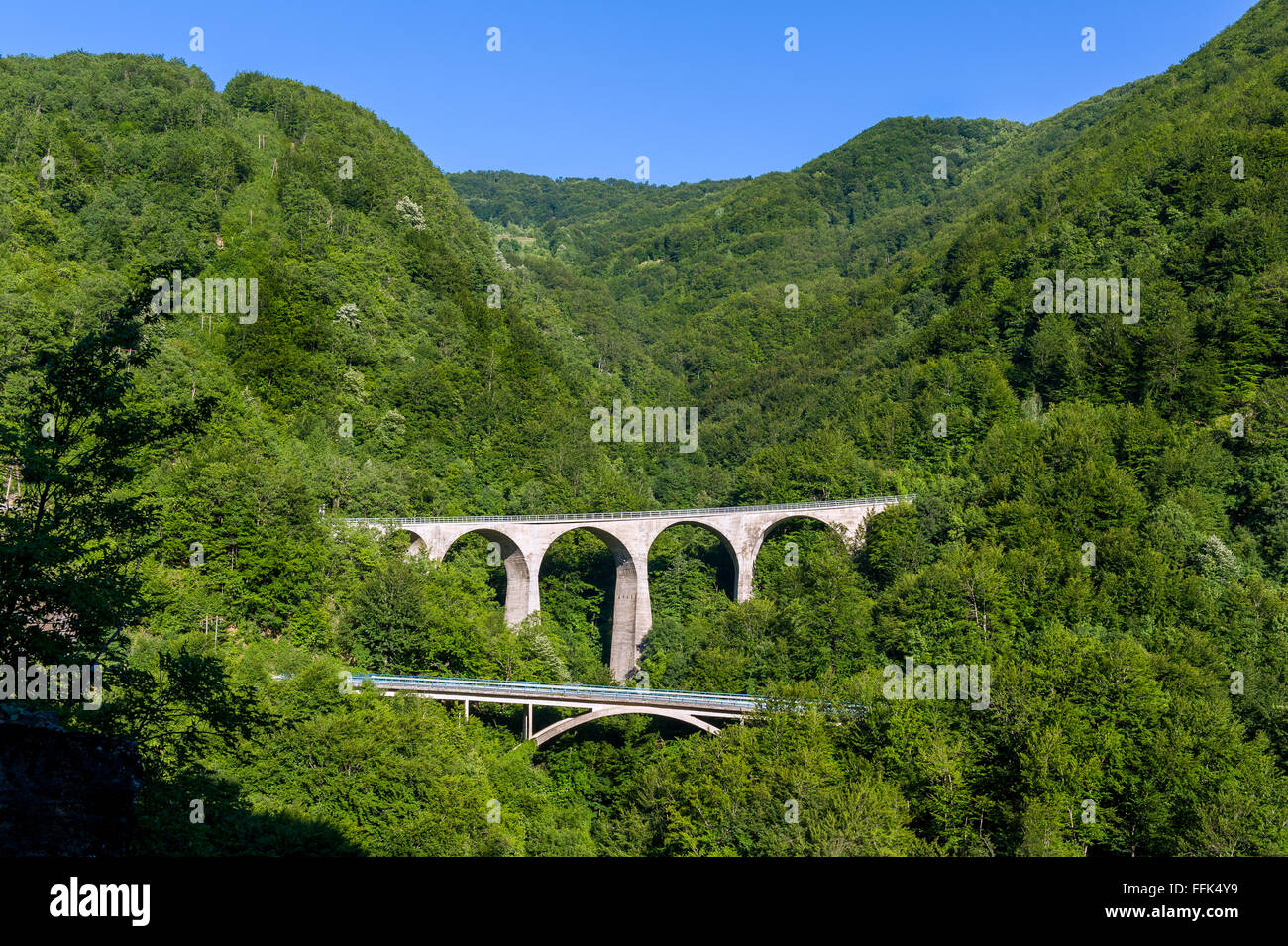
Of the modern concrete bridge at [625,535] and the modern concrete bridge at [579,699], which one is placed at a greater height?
the modern concrete bridge at [625,535]

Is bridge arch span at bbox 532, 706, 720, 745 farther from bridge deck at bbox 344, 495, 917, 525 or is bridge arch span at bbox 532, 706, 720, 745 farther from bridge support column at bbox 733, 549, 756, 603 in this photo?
bridge support column at bbox 733, 549, 756, 603

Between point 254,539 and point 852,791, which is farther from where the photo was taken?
point 254,539

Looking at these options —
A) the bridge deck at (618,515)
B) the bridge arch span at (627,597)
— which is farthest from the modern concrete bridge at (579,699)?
the bridge arch span at (627,597)

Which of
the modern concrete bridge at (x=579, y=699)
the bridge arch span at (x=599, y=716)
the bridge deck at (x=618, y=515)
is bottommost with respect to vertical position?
the bridge arch span at (x=599, y=716)

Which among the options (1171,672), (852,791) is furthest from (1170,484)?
(852,791)

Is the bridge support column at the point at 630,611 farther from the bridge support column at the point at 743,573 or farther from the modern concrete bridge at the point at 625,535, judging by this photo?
the bridge support column at the point at 743,573

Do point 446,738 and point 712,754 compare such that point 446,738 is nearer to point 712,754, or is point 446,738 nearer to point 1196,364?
point 712,754

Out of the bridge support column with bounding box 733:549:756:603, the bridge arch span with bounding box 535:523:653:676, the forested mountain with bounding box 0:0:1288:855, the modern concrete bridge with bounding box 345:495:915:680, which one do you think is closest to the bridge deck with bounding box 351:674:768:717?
the forested mountain with bounding box 0:0:1288:855

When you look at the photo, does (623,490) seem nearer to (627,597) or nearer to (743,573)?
(743,573)
